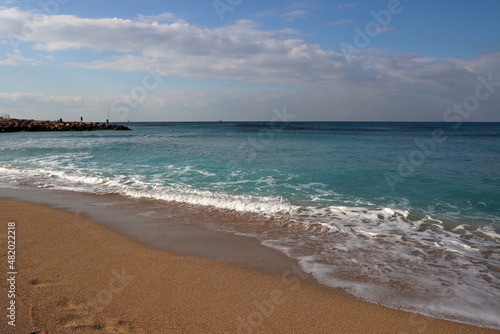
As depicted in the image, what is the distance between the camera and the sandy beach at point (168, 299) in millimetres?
2982

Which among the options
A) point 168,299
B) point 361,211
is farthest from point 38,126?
point 168,299

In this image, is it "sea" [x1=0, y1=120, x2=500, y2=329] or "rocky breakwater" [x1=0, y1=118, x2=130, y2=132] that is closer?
"sea" [x1=0, y1=120, x2=500, y2=329]

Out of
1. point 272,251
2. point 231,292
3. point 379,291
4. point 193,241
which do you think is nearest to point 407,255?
point 379,291

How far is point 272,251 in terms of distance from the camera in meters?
4.98

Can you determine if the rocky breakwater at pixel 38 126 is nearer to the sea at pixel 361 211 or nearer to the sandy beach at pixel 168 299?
the sea at pixel 361 211

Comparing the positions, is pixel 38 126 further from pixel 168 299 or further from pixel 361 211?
pixel 168 299

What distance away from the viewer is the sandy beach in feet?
9.78

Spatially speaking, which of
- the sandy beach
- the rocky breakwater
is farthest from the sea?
the rocky breakwater

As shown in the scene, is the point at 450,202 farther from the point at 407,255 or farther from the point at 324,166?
the point at 324,166

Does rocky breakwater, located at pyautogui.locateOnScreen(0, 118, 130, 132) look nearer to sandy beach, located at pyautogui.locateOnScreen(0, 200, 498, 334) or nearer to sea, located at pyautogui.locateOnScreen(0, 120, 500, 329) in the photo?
sea, located at pyautogui.locateOnScreen(0, 120, 500, 329)

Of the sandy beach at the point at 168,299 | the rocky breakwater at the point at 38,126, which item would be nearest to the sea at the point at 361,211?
the sandy beach at the point at 168,299

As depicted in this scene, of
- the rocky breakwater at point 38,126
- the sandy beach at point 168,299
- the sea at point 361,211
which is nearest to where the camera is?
the sandy beach at point 168,299

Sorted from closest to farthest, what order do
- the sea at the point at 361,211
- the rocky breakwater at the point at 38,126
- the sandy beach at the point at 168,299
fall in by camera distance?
the sandy beach at the point at 168,299 → the sea at the point at 361,211 → the rocky breakwater at the point at 38,126

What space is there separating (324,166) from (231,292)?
37.2 ft
